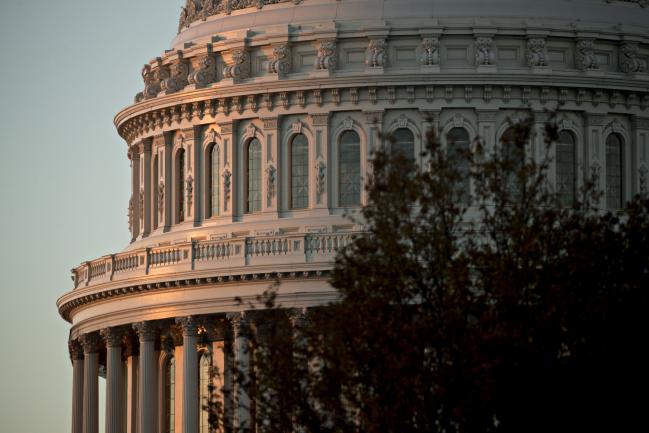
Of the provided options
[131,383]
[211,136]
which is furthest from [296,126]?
[131,383]

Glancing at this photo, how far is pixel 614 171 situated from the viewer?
11031 cm

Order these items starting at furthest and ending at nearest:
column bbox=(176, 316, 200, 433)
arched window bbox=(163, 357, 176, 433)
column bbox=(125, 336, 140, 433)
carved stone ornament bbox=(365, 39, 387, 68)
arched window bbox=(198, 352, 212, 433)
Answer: column bbox=(125, 336, 140, 433), arched window bbox=(163, 357, 176, 433), arched window bbox=(198, 352, 212, 433), carved stone ornament bbox=(365, 39, 387, 68), column bbox=(176, 316, 200, 433)

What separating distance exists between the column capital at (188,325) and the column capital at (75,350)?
10.6 meters

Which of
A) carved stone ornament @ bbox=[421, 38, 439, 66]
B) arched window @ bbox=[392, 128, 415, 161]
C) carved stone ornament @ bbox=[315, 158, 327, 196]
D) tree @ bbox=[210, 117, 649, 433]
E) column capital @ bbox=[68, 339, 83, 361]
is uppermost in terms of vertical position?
carved stone ornament @ bbox=[421, 38, 439, 66]

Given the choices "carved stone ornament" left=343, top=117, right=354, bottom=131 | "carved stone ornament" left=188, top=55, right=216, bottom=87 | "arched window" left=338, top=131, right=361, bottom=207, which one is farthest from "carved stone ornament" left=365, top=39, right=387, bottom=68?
"carved stone ornament" left=188, top=55, right=216, bottom=87

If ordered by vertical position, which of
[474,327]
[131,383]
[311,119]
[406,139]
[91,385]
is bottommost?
[474,327]

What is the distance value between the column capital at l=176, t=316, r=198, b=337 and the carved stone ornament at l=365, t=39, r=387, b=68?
1233 cm

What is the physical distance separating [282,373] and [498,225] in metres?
6.85

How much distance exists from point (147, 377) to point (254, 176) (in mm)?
9289

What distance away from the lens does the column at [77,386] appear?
118 meters

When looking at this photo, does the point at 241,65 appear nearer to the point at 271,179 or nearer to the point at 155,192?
the point at 271,179

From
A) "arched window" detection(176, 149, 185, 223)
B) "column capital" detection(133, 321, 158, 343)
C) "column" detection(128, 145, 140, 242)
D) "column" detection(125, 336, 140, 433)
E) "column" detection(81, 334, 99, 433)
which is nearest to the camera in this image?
"column capital" detection(133, 321, 158, 343)

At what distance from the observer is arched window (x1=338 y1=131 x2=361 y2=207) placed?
109125 mm

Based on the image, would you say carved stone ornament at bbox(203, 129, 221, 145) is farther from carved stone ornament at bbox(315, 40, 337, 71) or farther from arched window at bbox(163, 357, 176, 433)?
arched window at bbox(163, 357, 176, 433)
